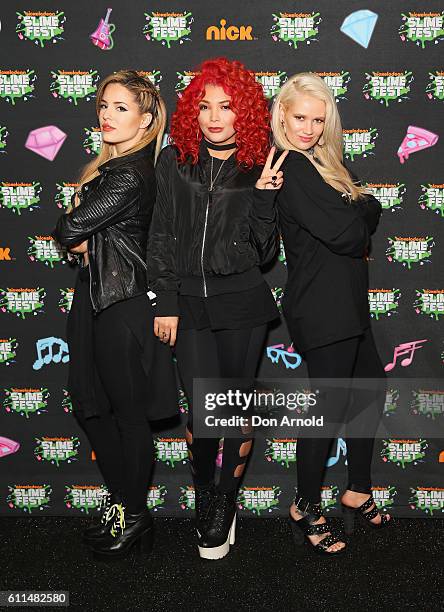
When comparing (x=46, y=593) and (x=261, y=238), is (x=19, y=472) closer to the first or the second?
(x=46, y=593)

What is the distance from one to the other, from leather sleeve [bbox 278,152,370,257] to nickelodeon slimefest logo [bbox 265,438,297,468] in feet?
3.12

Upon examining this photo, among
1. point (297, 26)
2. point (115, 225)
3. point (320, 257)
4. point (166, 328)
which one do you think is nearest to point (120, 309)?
point (166, 328)

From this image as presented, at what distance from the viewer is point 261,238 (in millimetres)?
2514

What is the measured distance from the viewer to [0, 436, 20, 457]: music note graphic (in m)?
3.06

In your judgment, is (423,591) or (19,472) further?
(19,472)

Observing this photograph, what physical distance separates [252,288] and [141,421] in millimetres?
643

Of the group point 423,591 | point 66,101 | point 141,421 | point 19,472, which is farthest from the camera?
point 19,472

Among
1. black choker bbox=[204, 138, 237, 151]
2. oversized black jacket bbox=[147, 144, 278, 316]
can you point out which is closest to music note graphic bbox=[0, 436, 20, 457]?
oversized black jacket bbox=[147, 144, 278, 316]

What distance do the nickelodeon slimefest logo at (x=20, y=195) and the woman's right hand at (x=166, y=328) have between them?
2.58ft

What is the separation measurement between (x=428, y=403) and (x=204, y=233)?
1.23 meters

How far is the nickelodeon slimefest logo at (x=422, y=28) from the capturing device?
8.98 feet

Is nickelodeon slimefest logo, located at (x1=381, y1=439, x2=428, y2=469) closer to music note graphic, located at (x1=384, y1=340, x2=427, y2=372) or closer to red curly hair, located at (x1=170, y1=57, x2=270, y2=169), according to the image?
music note graphic, located at (x1=384, y1=340, x2=427, y2=372)

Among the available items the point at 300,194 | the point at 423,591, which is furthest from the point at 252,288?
the point at 423,591

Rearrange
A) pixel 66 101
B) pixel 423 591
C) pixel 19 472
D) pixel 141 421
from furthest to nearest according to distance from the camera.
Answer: pixel 19 472 → pixel 66 101 → pixel 141 421 → pixel 423 591
